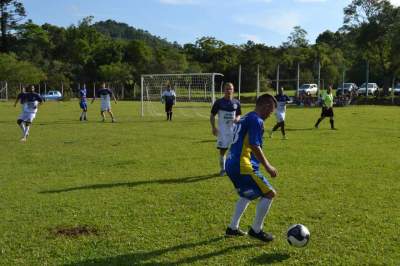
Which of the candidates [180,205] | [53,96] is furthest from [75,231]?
[53,96]

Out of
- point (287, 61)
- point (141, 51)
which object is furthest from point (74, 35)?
point (287, 61)

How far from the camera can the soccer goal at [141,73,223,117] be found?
3212cm

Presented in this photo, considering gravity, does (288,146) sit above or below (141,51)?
below

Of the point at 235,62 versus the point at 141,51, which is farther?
the point at 141,51

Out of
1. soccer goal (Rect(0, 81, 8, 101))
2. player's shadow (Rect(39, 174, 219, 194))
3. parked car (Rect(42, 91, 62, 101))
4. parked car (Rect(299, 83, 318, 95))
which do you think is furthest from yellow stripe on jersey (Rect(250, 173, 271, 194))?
soccer goal (Rect(0, 81, 8, 101))

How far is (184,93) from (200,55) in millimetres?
52199

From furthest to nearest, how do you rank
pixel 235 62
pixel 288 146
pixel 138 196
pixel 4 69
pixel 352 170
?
pixel 235 62
pixel 4 69
pixel 288 146
pixel 352 170
pixel 138 196

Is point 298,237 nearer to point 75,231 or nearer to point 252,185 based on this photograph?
point 252,185

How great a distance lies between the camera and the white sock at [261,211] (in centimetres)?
614

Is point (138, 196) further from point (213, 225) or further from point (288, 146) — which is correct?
point (288, 146)

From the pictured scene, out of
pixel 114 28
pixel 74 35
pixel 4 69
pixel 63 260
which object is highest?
pixel 114 28

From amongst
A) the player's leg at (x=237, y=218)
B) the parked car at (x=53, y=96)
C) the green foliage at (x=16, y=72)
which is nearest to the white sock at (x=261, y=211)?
the player's leg at (x=237, y=218)

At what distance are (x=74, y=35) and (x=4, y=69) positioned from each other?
2344 centimetres

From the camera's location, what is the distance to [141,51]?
79.5 meters
